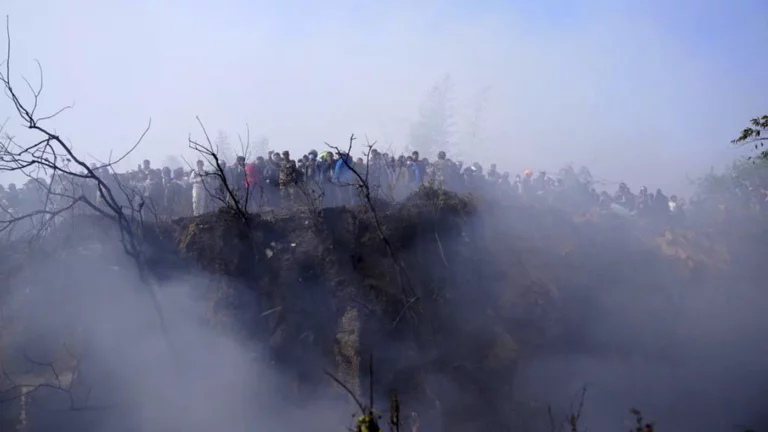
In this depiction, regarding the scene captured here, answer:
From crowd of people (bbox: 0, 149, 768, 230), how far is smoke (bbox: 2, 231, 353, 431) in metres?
1.26

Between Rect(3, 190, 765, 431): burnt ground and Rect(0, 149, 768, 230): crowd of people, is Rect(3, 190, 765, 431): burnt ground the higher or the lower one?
the lower one

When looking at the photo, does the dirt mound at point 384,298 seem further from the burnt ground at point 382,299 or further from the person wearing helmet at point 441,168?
the person wearing helmet at point 441,168

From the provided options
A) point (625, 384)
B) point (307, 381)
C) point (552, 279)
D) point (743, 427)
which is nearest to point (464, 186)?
point (552, 279)

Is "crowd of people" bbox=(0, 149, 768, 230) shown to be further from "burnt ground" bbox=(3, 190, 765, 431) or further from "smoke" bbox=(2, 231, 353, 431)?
"smoke" bbox=(2, 231, 353, 431)

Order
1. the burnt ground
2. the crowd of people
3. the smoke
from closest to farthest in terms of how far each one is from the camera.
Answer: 1. the smoke
2. the burnt ground
3. the crowd of people

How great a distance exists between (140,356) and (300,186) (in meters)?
3.49

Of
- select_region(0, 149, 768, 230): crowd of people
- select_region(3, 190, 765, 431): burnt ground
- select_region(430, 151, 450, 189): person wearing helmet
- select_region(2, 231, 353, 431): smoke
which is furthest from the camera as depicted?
select_region(430, 151, 450, 189): person wearing helmet

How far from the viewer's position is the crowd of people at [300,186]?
10.2m

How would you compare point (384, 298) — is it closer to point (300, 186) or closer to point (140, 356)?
point (300, 186)

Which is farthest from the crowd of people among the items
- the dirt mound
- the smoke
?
the smoke

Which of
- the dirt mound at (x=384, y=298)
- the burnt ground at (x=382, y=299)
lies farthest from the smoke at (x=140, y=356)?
the dirt mound at (x=384, y=298)

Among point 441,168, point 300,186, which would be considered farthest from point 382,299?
point 441,168

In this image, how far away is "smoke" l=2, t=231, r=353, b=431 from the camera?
8.70m

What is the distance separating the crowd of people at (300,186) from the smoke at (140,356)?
1.26 m
